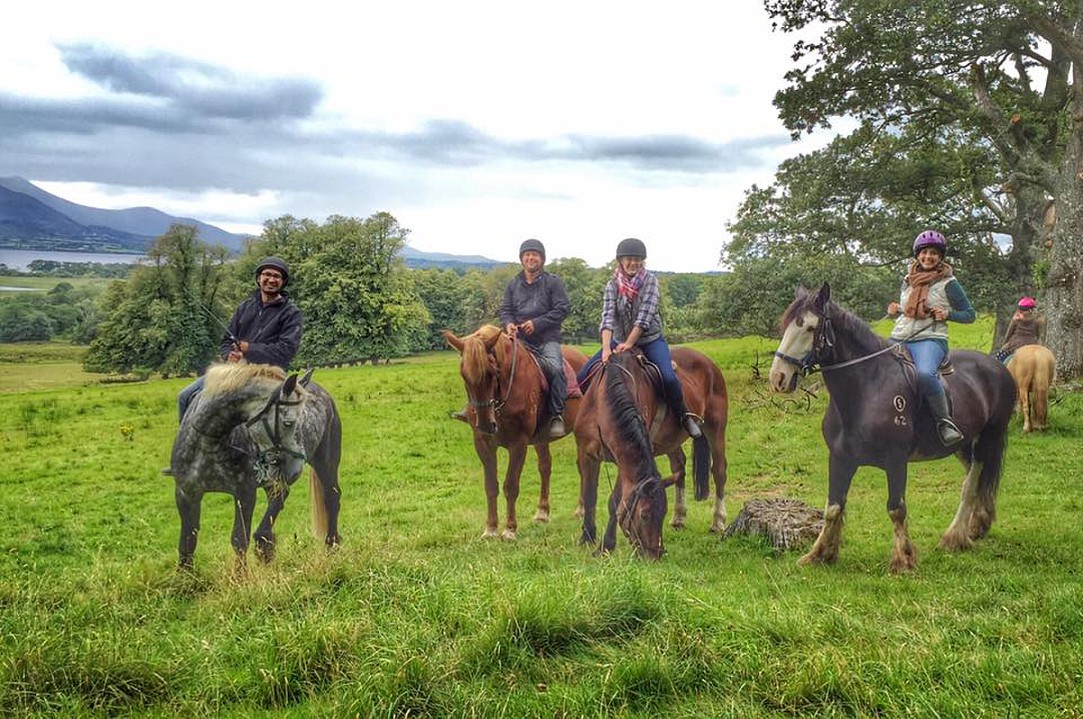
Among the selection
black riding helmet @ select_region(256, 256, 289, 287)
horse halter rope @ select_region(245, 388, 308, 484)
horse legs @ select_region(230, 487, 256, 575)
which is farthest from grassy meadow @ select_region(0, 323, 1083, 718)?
black riding helmet @ select_region(256, 256, 289, 287)

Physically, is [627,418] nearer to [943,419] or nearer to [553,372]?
[553,372]

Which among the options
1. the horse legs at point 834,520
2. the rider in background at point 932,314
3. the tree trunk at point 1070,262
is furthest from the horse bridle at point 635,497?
the tree trunk at point 1070,262

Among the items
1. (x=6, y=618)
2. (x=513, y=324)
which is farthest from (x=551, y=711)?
(x=513, y=324)

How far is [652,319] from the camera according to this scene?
8227mm

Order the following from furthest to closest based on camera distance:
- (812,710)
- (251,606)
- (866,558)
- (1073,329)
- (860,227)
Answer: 1. (860,227)
2. (1073,329)
3. (866,558)
4. (251,606)
5. (812,710)

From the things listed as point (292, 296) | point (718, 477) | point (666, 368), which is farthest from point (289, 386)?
point (292, 296)

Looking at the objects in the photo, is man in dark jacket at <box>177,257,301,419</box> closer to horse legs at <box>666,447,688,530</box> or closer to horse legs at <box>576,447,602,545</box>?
horse legs at <box>576,447,602,545</box>

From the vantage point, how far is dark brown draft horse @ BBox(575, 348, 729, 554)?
750cm

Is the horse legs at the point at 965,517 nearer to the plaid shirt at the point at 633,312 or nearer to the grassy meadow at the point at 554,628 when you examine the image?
the grassy meadow at the point at 554,628

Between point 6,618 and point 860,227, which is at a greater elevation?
point 860,227

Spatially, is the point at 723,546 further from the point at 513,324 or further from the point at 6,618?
the point at 6,618

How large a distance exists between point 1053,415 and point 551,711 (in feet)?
48.6

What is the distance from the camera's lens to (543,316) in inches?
369

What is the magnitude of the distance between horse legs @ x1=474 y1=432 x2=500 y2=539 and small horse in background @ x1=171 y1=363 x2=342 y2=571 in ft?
9.13
